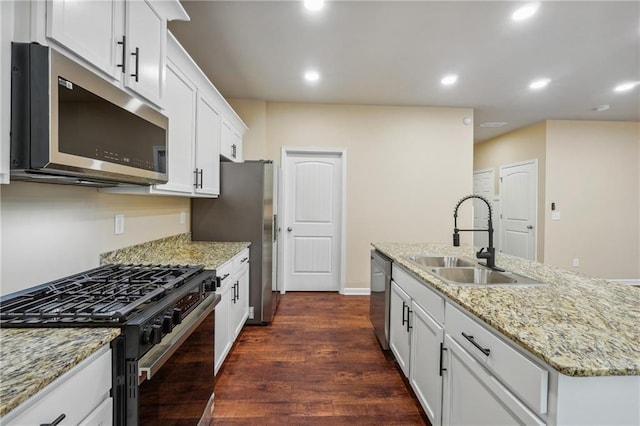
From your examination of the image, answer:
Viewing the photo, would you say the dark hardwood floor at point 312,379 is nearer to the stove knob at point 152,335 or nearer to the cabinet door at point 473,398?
the cabinet door at point 473,398

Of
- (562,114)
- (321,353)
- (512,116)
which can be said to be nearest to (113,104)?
(321,353)

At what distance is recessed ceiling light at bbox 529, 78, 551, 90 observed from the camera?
3.46 meters

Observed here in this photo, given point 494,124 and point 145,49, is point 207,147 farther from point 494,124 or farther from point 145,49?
point 494,124

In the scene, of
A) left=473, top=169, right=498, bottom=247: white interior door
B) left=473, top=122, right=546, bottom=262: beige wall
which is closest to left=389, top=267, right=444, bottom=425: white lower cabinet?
left=473, top=122, right=546, bottom=262: beige wall

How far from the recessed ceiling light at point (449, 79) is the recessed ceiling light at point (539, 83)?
89 cm

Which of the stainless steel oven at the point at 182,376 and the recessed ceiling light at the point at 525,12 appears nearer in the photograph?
the stainless steel oven at the point at 182,376

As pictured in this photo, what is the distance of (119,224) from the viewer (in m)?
1.98

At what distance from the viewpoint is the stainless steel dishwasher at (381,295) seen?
249 centimetres

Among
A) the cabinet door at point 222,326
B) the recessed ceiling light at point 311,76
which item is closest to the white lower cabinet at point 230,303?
the cabinet door at point 222,326

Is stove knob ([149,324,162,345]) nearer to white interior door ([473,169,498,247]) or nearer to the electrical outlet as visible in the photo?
the electrical outlet

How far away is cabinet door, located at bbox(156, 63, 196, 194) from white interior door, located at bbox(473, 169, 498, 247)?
569 cm

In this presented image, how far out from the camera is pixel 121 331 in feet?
3.33

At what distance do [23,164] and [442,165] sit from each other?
4.47m

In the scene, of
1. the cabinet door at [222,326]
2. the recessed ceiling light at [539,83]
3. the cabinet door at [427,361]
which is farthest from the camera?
the recessed ceiling light at [539,83]
